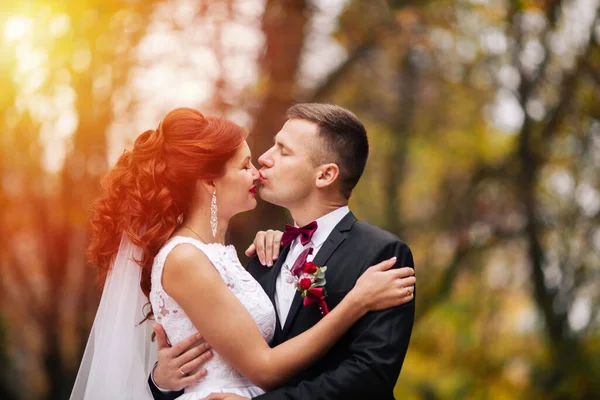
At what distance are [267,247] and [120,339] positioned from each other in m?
0.85

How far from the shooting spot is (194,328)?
132 inches

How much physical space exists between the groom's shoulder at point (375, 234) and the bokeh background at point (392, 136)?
321 cm

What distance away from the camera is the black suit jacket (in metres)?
3.06

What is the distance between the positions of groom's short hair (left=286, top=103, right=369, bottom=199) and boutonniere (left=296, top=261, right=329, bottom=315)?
48cm

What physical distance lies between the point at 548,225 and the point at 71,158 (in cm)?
673

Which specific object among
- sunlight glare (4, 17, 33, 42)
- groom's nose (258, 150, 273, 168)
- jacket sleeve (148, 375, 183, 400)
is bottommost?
jacket sleeve (148, 375, 183, 400)

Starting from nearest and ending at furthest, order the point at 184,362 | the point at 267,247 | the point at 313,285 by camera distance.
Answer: the point at 313,285
the point at 184,362
the point at 267,247

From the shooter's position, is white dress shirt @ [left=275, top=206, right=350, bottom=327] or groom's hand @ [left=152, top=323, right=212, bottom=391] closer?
groom's hand @ [left=152, top=323, right=212, bottom=391]

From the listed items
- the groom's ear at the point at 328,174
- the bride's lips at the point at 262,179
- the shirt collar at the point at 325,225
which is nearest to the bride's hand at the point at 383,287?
the shirt collar at the point at 325,225

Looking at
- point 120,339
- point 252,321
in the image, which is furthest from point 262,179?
point 120,339

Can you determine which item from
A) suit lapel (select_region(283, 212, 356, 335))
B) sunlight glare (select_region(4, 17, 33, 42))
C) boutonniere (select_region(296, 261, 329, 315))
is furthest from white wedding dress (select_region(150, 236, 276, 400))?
sunlight glare (select_region(4, 17, 33, 42))

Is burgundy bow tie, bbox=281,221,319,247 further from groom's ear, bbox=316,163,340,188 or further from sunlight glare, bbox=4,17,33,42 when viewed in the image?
sunlight glare, bbox=4,17,33,42

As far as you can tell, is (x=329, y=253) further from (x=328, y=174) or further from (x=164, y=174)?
(x=164, y=174)

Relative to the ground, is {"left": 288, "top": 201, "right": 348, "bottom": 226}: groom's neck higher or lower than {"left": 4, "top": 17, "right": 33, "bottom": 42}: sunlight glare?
lower
